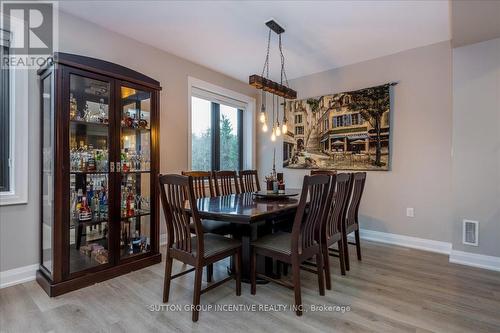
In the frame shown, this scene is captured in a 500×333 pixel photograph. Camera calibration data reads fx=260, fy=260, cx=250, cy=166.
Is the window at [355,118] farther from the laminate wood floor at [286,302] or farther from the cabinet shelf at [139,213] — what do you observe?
the cabinet shelf at [139,213]

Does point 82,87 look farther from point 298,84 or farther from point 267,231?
point 298,84

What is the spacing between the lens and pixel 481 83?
2871 mm

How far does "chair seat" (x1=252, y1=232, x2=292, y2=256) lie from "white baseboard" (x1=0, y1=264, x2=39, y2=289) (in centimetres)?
212

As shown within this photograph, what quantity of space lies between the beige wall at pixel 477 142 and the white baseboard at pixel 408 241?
0.94ft

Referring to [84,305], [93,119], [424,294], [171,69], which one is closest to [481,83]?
[424,294]

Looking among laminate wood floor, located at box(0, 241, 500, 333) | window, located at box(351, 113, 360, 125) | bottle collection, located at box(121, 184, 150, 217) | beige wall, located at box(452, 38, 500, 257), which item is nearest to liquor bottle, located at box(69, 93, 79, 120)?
bottle collection, located at box(121, 184, 150, 217)

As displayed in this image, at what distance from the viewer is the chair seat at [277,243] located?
79.7 inches

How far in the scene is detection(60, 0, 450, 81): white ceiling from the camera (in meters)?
2.50

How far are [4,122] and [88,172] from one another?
846mm

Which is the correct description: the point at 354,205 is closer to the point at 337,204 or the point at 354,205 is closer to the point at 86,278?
the point at 337,204

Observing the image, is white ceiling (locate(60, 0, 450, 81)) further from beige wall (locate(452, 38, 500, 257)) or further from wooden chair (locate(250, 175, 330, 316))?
wooden chair (locate(250, 175, 330, 316))

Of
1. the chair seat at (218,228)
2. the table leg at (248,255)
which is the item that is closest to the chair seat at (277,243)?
the table leg at (248,255)

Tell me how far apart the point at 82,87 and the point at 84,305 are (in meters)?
1.90

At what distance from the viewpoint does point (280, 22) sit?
2768 mm
